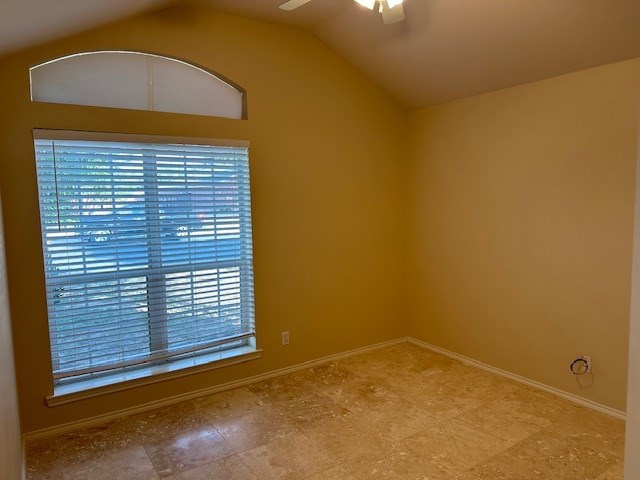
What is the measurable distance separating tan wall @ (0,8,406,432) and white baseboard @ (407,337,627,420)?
419 millimetres

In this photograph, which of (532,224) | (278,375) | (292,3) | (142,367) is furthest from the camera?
(278,375)

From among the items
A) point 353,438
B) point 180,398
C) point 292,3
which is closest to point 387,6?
point 292,3

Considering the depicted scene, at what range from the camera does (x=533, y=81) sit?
3.17 meters

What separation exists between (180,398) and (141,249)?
3.73 feet

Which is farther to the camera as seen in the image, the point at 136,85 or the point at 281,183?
the point at 281,183

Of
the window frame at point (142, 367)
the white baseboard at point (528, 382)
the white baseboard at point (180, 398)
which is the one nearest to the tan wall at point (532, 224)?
the white baseboard at point (528, 382)

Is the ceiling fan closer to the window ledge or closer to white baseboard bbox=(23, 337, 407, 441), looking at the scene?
the window ledge

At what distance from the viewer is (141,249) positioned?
301 cm

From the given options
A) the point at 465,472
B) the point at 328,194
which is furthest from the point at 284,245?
the point at 465,472

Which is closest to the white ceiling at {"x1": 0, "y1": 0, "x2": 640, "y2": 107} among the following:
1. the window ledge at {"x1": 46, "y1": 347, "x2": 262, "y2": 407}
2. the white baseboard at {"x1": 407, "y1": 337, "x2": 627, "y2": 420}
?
the window ledge at {"x1": 46, "y1": 347, "x2": 262, "y2": 407}

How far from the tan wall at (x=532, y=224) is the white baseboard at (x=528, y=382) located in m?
0.05

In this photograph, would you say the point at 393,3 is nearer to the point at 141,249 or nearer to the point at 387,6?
the point at 387,6

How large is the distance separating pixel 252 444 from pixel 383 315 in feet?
6.58

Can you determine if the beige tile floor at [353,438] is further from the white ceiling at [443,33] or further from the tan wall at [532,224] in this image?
the white ceiling at [443,33]
